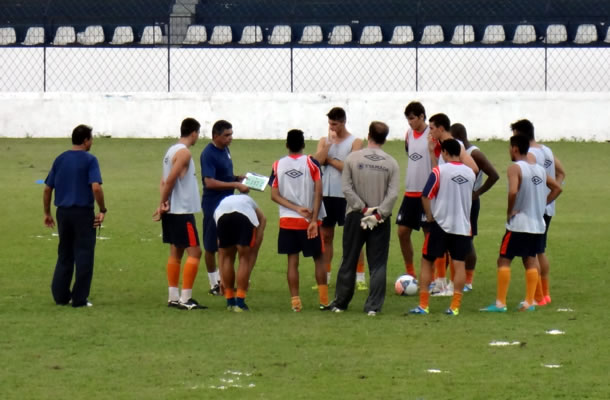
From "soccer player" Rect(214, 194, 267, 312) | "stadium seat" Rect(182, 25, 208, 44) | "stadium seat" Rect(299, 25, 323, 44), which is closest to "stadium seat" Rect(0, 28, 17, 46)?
"stadium seat" Rect(182, 25, 208, 44)

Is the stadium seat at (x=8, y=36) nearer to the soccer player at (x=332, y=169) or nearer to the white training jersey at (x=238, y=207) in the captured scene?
the soccer player at (x=332, y=169)

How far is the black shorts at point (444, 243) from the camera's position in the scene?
34.3 ft

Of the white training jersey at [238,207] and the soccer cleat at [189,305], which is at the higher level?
the white training jersey at [238,207]

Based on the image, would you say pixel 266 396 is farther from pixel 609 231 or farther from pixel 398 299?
pixel 609 231

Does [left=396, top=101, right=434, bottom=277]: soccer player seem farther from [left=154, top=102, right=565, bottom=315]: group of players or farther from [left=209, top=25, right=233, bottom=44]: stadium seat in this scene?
[left=209, top=25, right=233, bottom=44]: stadium seat

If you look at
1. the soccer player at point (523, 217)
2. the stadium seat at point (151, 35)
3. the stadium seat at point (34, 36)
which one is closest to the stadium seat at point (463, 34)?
the stadium seat at point (151, 35)

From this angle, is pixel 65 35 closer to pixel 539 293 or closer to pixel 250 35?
pixel 250 35

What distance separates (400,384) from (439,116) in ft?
12.4

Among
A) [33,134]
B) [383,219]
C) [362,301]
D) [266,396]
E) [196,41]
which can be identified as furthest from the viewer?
[196,41]

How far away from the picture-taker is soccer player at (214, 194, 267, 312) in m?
10.5

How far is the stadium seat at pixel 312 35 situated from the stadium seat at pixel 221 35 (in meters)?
1.75

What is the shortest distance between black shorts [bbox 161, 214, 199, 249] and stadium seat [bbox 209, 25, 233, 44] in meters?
18.4

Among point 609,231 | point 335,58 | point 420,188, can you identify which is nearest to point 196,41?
point 335,58

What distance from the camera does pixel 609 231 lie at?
53.2ft
